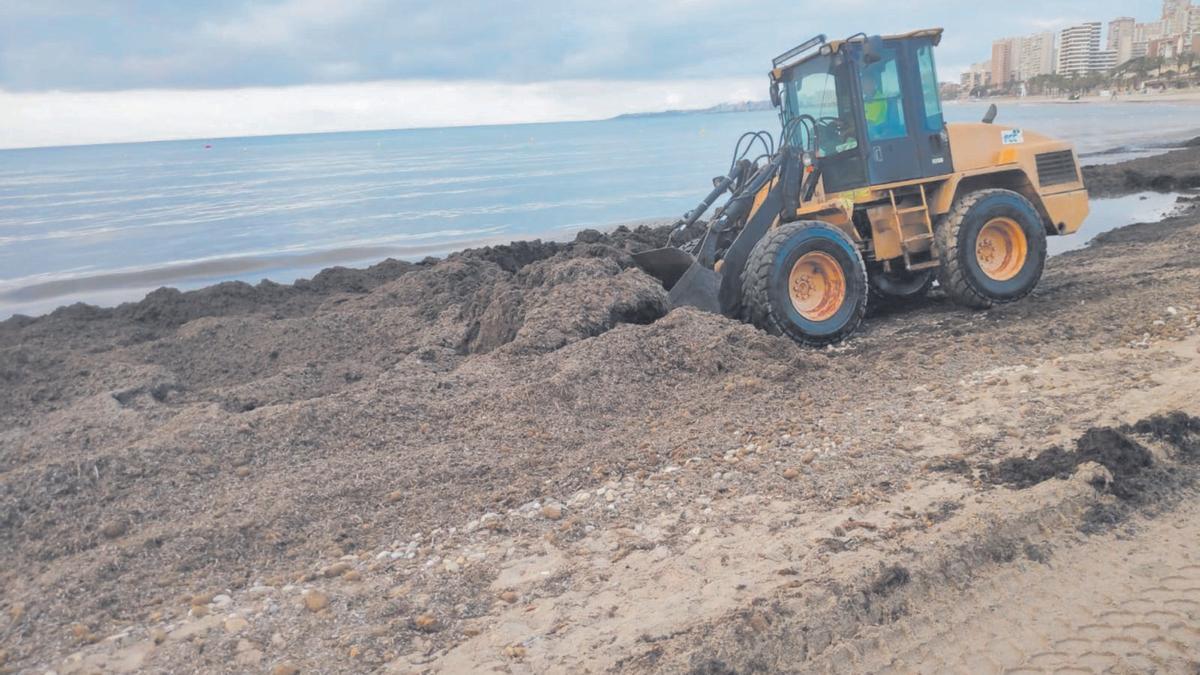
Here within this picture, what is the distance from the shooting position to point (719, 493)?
202 inches

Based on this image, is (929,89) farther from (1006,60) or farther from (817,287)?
(1006,60)

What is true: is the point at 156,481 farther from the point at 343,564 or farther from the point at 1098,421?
the point at 1098,421

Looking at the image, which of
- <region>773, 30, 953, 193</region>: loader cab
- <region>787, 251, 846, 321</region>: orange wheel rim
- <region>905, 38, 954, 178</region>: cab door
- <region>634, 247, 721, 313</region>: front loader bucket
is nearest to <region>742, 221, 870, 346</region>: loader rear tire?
<region>787, 251, 846, 321</region>: orange wheel rim

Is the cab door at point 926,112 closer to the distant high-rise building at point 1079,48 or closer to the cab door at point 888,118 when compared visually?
the cab door at point 888,118

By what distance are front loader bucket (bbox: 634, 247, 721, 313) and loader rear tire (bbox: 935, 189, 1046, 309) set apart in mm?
2260

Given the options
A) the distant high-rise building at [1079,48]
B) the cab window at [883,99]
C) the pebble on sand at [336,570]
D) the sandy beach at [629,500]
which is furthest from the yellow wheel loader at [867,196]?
the distant high-rise building at [1079,48]

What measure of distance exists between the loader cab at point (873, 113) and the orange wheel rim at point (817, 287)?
3.19 feet

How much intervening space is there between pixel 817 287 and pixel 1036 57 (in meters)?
153

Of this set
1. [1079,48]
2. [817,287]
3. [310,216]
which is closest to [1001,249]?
[817,287]

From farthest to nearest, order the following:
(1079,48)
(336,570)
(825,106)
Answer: (1079,48)
(825,106)
(336,570)

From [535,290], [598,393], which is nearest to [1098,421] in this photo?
[598,393]

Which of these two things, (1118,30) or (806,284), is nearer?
(806,284)

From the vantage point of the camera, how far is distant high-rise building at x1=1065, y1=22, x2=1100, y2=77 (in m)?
134

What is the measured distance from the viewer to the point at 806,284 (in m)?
8.46
